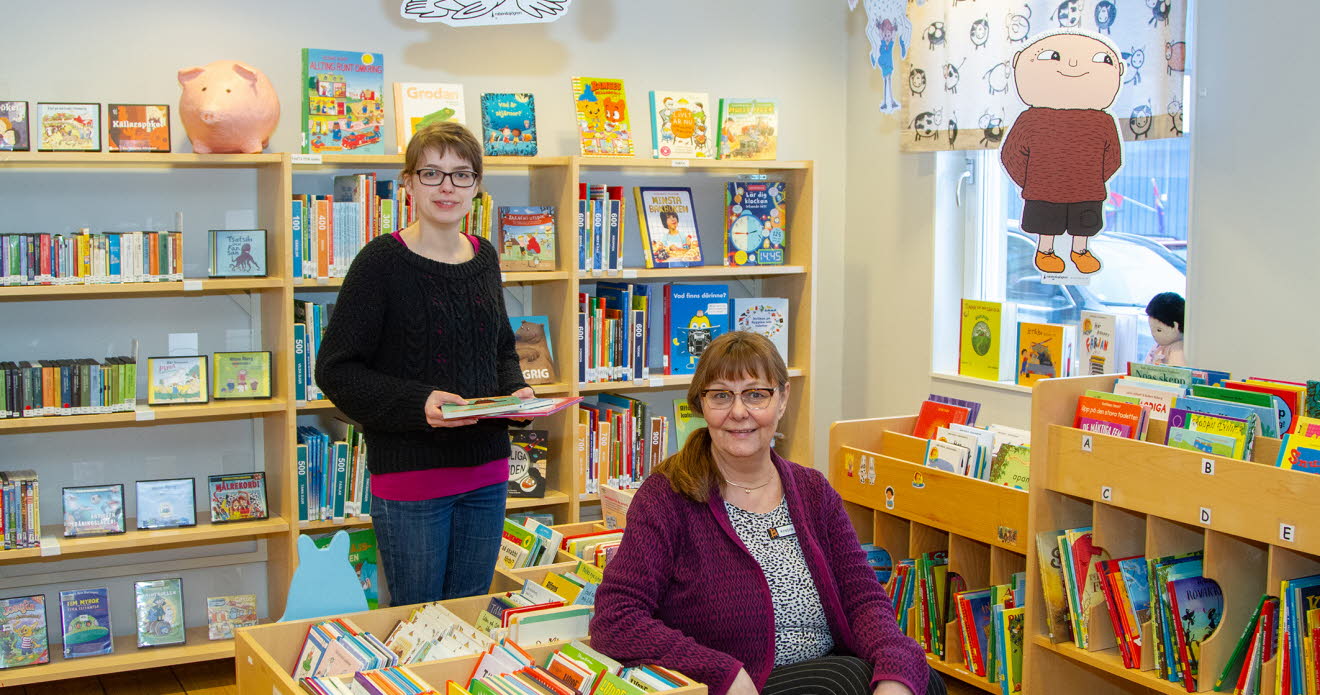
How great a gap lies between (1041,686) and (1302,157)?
5.06 ft

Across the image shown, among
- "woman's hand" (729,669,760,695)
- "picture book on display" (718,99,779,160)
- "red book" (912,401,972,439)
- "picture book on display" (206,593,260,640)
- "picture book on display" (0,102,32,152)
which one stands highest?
"picture book on display" (718,99,779,160)

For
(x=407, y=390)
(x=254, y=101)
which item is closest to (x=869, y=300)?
(x=254, y=101)

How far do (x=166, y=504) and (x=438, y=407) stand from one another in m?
1.76

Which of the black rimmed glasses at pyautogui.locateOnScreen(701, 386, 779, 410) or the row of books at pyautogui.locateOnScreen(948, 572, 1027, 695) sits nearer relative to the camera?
the black rimmed glasses at pyautogui.locateOnScreen(701, 386, 779, 410)

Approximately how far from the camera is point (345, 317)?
96.8 inches

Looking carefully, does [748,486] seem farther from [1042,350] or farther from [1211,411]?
[1042,350]

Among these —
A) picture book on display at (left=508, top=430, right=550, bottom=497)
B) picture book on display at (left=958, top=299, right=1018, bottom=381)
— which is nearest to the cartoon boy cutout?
picture book on display at (left=958, top=299, right=1018, bottom=381)

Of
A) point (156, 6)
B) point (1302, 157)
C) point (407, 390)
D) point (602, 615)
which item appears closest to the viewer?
point (602, 615)

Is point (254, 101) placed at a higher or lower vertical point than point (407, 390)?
higher

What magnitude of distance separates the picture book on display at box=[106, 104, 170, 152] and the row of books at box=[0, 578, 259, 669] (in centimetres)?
135

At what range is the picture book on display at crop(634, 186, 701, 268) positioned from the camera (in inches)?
172

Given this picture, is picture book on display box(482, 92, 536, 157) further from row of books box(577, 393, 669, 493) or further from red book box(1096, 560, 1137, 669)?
red book box(1096, 560, 1137, 669)

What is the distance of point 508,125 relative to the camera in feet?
13.3

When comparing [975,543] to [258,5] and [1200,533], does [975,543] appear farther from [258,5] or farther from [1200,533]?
[258,5]
